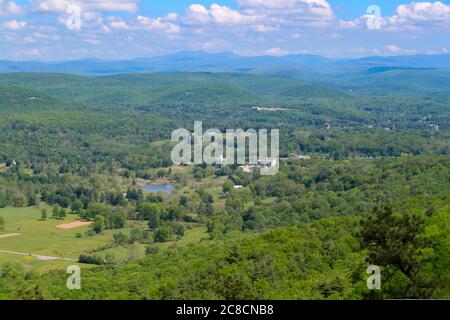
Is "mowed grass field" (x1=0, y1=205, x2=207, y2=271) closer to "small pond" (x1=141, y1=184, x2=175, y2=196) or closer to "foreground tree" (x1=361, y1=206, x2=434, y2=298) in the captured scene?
"small pond" (x1=141, y1=184, x2=175, y2=196)

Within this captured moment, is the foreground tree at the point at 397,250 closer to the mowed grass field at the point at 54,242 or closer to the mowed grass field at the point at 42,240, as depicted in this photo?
the mowed grass field at the point at 54,242

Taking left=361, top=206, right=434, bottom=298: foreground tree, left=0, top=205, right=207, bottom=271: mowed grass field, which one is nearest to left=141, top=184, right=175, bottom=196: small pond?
A: left=0, top=205, right=207, bottom=271: mowed grass field

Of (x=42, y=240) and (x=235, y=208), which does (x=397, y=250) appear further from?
(x=235, y=208)

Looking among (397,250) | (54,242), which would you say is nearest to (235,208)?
(54,242)

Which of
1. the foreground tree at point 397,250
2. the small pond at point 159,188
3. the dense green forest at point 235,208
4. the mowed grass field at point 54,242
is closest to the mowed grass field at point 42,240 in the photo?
the mowed grass field at point 54,242

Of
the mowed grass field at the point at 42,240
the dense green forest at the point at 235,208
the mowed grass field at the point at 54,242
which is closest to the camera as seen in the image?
the dense green forest at the point at 235,208

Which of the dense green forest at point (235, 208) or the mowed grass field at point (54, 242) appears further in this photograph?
the mowed grass field at point (54, 242)

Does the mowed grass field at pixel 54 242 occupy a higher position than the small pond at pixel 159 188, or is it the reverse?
the mowed grass field at pixel 54 242

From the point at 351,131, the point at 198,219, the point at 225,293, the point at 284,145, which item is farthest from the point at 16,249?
the point at 351,131
